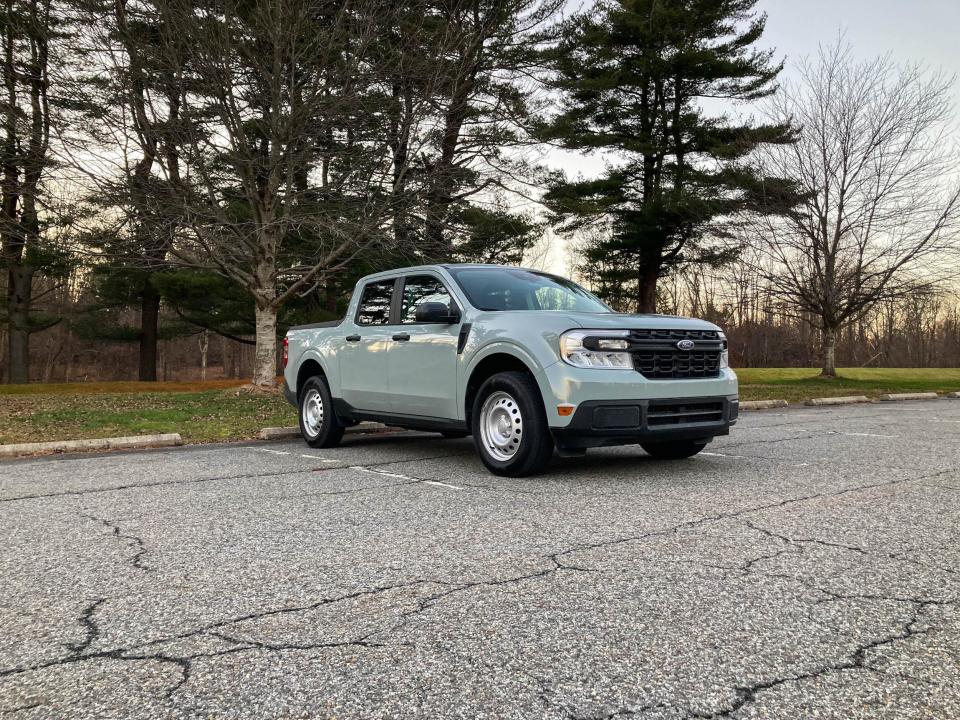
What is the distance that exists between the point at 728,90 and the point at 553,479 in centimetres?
2814

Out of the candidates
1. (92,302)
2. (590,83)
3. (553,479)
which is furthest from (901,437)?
(92,302)

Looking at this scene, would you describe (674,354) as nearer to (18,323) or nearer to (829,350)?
(829,350)

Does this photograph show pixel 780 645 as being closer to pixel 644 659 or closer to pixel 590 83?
pixel 644 659

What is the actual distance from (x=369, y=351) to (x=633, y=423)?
3375 mm

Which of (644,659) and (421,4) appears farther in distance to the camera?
(421,4)

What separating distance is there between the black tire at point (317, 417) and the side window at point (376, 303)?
1.06 metres

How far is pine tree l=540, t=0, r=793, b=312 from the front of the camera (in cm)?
2822

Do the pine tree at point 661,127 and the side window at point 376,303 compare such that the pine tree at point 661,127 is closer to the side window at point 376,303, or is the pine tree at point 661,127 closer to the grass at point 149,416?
the grass at point 149,416

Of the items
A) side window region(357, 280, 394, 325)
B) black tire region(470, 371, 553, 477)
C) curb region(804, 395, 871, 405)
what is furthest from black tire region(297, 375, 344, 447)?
curb region(804, 395, 871, 405)

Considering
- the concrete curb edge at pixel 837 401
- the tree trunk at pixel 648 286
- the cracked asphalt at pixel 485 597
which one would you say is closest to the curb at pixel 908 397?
the concrete curb edge at pixel 837 401

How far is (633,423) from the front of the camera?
6.22 metres

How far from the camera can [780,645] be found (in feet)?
Result: 9.06

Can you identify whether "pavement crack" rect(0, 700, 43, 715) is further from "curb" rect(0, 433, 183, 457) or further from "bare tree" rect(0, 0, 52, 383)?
"bare tree" rect(0, 0, 52, 383)

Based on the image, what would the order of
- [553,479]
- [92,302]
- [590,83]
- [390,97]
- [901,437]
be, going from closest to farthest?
[553,479], [901,437], [390,97], [590,83], [92,302]
